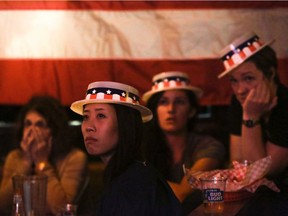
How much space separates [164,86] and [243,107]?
0.62 meters

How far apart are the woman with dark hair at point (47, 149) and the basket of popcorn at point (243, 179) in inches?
46.9

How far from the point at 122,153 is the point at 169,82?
1612 mm

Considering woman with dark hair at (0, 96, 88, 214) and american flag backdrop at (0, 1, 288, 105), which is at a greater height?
american flag backdrop at (0, 1, 288, 105)

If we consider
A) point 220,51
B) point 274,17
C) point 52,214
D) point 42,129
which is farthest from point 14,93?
point 274,17

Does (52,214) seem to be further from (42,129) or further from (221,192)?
(221,192)

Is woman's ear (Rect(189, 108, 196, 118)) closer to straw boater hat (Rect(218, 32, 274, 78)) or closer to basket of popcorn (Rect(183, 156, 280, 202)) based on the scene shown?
straw boater hat (Rect(218, 32, 274, 78))

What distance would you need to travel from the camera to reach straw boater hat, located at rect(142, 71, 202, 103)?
16.2ft

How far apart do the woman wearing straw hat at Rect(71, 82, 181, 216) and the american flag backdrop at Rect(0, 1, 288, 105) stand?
51.9 inches

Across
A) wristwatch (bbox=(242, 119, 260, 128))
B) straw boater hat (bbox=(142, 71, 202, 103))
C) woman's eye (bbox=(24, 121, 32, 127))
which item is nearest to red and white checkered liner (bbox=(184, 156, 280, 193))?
wristwatch (bbox=(242, 119, 260, 128))

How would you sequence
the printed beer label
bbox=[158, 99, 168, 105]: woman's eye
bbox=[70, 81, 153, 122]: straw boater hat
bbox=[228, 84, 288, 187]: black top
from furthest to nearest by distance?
bbox=[158, 99, 168, 105]: woman's eye
bbox=[228, 84, 288, 187]: black top
the printed beer label
bbox=[70, 81, 153, 122]: straw boater hat

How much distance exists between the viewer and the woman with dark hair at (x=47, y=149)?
4945mm

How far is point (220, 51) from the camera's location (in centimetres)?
479

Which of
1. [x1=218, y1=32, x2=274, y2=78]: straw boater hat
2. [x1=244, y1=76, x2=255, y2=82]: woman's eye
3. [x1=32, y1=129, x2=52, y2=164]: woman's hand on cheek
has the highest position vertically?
[x1=218, y1=32, x2=274, y2=78]: straw boater hat

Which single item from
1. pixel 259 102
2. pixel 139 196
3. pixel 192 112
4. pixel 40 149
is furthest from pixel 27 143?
pixel 139 196
